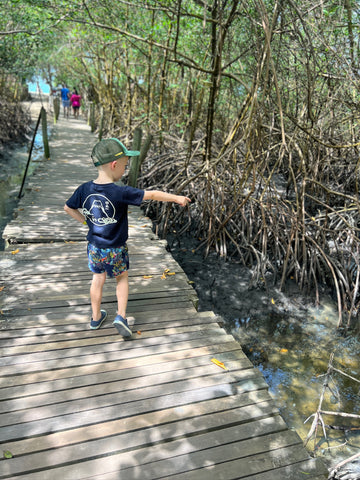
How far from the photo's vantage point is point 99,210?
7.42 ft

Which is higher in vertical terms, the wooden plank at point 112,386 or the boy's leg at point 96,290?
the boy's leg at point 96,290

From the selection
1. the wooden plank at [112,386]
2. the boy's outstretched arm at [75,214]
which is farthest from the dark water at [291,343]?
the boy's outstretched arm at [75,214]

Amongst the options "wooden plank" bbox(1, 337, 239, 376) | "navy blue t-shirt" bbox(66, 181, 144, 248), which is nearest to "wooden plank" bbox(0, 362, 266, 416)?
"wooden plank" bbox(1, 337, 239, 376)

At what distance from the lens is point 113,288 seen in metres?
3.22

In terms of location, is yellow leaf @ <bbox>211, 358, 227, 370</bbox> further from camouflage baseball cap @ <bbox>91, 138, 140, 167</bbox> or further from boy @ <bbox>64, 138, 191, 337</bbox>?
camouflage baseball cap @ <bbox>91, 138, 140, 167</bbox>

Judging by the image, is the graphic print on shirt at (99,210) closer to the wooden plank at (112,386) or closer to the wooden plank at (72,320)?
the wooden plank at (72,320)

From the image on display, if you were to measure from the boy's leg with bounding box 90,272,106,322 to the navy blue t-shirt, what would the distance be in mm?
256

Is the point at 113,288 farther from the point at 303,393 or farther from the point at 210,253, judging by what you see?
the point at 210,253

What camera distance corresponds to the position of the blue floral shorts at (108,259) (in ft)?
7.74

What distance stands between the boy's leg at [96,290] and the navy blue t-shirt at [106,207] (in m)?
0.26

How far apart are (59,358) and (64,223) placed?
114 inches

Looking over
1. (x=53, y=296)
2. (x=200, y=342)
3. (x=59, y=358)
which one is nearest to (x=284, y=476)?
(x=200, y=342)

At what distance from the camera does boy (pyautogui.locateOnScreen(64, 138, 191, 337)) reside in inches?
87.8

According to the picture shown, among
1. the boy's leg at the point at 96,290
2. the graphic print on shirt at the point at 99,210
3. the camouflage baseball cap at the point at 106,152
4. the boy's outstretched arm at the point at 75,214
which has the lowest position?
the boy's leg at the point at 96,290
